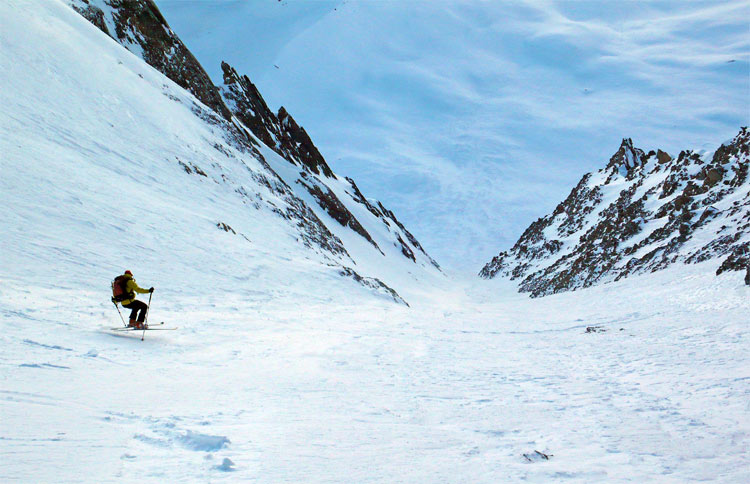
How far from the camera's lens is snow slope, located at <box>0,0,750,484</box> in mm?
5844

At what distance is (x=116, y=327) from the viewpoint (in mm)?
11586

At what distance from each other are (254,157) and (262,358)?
32.7 metres

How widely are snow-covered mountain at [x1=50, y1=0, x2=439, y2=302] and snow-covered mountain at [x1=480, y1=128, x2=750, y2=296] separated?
16982 millimetres

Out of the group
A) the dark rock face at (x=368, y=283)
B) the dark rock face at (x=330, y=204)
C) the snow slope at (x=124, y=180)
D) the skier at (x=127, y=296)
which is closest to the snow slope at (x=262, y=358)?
the snow slope at (x=124, y=180)

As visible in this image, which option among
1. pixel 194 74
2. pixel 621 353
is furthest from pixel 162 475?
pixel 194 74

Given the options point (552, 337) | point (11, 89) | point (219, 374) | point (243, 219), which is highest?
point (11, 89)

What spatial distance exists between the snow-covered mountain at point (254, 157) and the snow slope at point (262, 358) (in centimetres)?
388

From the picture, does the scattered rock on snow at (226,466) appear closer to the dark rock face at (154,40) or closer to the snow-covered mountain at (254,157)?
the snow-covered mountain at (254,157)

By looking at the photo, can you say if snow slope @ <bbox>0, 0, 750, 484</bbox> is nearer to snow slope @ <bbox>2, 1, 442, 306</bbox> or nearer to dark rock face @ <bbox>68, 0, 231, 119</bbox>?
snow slope @ <bbox>2, 1, 442, 306</bbox>

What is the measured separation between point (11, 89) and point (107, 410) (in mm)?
22564

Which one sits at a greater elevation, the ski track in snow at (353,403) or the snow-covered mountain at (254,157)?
the snow-covered mountain at (254,157)

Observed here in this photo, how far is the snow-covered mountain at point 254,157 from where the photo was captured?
33.2m

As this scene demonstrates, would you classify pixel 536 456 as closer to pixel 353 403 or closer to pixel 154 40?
pixel 353 403

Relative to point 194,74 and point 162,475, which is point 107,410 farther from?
point 194,74
